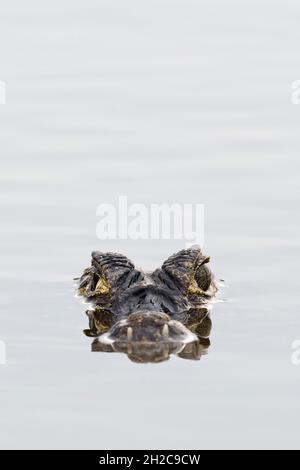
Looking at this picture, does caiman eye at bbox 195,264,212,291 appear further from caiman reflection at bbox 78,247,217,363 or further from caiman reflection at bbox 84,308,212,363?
caiman reflection at bbox 84,308,212,363

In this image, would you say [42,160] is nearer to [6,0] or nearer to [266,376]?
[266,376]

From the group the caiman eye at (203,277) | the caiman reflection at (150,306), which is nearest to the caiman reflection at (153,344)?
the caiman reflection at (150,306)

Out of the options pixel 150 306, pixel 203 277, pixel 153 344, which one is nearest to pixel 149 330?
pixel 153 344

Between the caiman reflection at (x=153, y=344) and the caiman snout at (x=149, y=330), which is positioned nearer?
the caiman reflection at (x=153, y=344)

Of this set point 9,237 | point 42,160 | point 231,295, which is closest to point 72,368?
point 231,295

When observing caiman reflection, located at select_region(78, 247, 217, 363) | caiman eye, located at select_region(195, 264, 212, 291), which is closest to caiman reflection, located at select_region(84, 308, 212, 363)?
caiman reflection, located at select_region(78, 247, 217, 363)

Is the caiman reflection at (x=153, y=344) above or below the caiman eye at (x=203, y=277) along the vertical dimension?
below

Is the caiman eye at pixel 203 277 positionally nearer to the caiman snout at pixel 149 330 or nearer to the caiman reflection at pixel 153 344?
the caiman reflection at pixel 153 344

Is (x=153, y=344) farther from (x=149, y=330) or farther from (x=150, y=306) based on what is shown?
(x=150, y=306)
